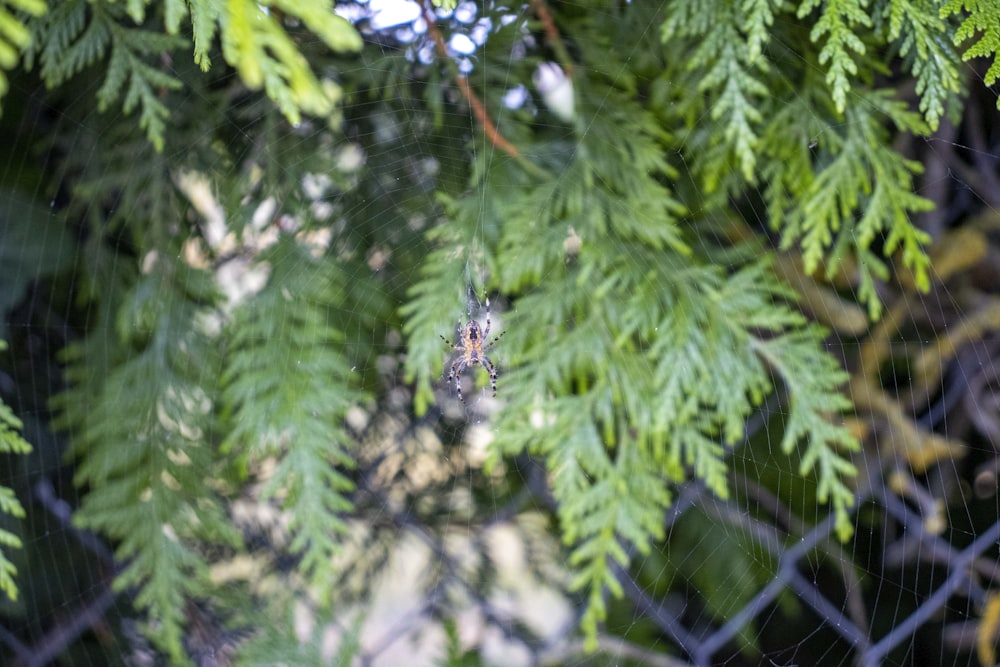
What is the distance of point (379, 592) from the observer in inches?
70.8

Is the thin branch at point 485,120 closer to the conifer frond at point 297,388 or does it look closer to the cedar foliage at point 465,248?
the cedar foliage at point 465,248

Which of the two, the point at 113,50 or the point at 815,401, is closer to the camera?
the point at 113,50

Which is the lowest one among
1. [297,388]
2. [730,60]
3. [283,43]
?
[297,388]

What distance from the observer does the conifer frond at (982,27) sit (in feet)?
2.88

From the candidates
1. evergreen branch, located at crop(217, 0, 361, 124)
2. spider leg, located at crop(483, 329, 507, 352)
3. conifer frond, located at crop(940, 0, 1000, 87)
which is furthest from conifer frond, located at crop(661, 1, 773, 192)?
spider leg, located at crop(483, 329, 507, 352)

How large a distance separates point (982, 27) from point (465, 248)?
2.91 ft

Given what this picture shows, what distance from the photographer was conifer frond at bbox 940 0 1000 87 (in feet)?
2.88

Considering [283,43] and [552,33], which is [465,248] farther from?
[283,43]

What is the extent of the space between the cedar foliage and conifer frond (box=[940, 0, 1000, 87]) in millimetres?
280

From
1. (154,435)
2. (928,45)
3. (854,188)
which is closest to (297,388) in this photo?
(154,435)

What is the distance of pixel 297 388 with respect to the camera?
4.47ft

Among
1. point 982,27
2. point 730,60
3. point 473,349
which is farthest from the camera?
point 473,349

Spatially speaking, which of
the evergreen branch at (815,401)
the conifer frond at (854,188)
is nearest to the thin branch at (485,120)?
the conifer frond at (854,188)

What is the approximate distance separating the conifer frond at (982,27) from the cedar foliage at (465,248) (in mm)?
280
